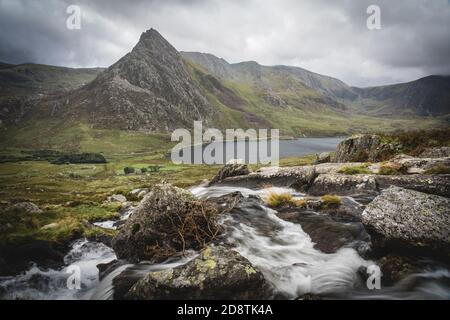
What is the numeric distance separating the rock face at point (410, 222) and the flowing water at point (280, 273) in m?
0.89

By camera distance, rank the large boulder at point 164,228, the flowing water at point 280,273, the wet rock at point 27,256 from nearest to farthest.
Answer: the flowing water at point 280,273
the wet rock at point 27,256
the large boulder at point 164,228

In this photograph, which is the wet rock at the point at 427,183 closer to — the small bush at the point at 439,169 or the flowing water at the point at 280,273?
the small bush at the point at 439,169

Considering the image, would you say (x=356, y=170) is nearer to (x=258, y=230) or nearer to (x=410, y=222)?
(x=258, y=230)

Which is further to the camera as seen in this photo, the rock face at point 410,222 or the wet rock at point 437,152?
the wet rock at point 437,152

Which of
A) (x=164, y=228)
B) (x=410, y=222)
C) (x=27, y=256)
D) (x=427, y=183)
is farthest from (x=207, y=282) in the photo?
(x=427, y=183)

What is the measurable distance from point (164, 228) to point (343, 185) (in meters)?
17.8

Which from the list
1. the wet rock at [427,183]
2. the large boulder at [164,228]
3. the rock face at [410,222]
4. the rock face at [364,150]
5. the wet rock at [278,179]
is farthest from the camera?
the rock face at [364,150]

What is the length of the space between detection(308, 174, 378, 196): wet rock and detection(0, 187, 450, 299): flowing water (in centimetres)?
910

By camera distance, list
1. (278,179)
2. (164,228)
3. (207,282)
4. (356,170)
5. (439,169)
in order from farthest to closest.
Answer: (278,179), (356,170), (439,169), (164,228), (207,282)

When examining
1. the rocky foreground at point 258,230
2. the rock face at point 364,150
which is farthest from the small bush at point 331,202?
the rock face at point 364,150

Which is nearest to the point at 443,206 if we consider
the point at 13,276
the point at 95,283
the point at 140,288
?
the point at 140,288

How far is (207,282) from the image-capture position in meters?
8.71

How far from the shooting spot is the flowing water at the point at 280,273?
995cm
